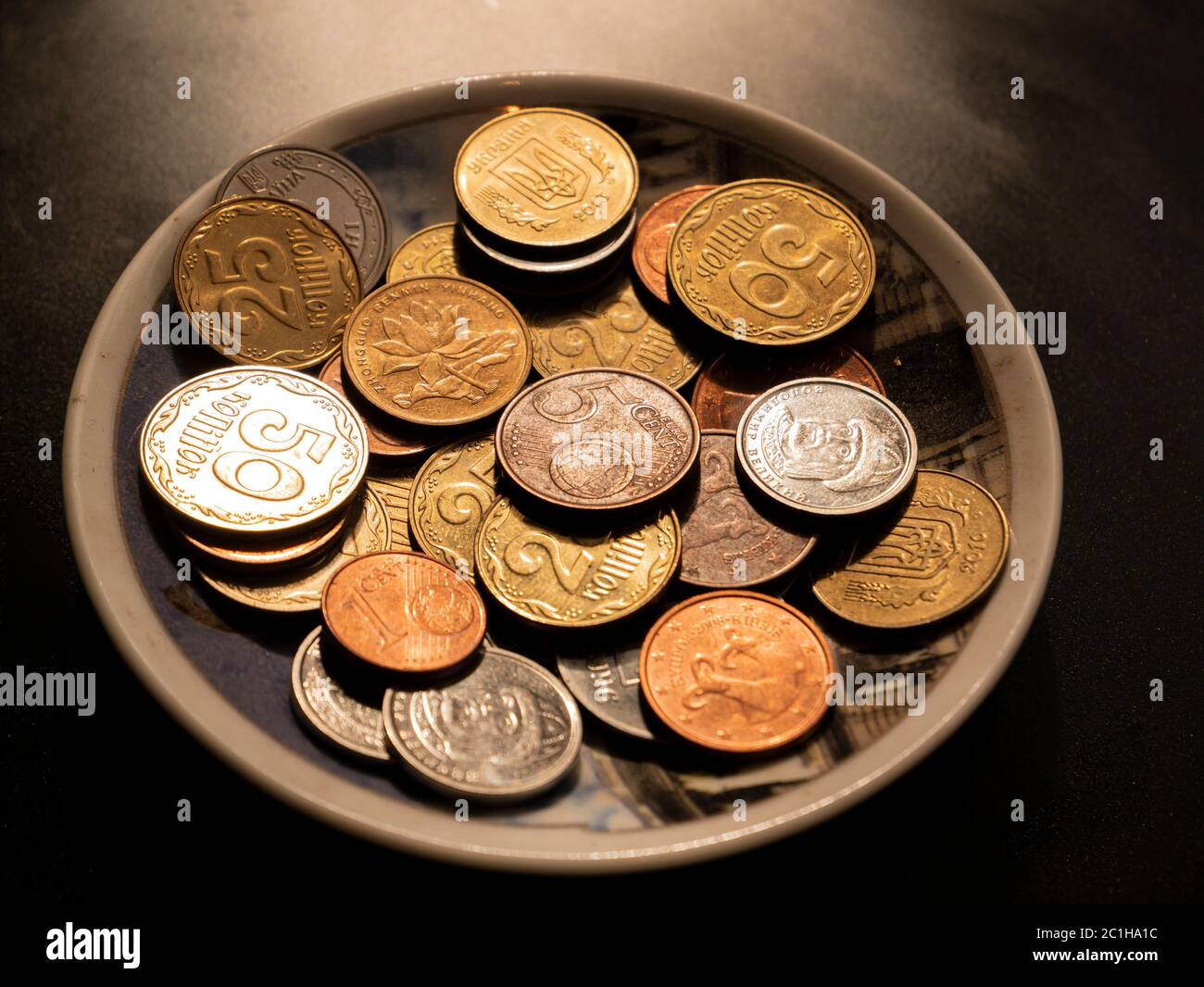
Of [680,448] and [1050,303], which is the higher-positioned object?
[1050,303]

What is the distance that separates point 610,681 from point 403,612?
399mm

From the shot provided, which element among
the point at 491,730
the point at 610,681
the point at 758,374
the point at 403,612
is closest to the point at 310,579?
the point at 403,612

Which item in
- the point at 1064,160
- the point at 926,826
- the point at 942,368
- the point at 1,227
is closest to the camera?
the point at 926,826

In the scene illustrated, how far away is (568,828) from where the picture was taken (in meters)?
1.73

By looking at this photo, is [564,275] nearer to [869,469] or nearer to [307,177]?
[307,177]

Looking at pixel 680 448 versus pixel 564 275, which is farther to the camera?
pixel 564 275

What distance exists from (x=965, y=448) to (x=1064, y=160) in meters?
1.41

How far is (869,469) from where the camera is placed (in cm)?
211

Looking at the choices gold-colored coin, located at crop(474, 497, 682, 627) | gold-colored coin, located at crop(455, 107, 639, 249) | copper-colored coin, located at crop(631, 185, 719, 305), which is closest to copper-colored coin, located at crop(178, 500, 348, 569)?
gold-colored coin, located at crop(474, 497, 682, 627)

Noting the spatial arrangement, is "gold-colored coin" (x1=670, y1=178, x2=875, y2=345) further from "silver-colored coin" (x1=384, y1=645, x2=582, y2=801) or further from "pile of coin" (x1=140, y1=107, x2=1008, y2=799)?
"silver-colored coin" (x1=384, y1=645, x2=582, y2=801)

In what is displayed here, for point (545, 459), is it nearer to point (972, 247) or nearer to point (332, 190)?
point (332, 190)
